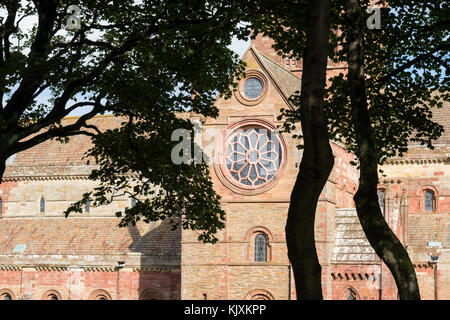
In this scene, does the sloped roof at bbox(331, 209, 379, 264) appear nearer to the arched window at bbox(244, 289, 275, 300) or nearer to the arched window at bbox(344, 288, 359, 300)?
the arched window at bbox(344, 288, 359, 300)

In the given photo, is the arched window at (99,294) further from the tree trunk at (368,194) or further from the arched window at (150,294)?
the tree trunk at (368,194)

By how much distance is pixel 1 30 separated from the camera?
857 inches

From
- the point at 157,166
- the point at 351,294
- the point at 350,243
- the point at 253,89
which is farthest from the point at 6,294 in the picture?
the point at 157,166

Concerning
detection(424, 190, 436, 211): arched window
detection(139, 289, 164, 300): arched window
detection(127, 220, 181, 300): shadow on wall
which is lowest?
detection(139, 289, 164, 300): arched window

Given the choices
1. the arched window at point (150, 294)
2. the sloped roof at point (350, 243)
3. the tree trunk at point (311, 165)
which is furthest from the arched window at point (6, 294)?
the tree trunk at point (311, 165)

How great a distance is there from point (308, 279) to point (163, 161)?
10.1 metres

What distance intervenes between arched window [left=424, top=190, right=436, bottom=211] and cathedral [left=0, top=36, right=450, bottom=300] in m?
0.06

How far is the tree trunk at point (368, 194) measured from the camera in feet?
47.7

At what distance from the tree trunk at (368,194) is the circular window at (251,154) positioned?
24.1 m

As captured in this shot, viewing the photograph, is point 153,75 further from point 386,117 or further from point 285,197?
point 285,197

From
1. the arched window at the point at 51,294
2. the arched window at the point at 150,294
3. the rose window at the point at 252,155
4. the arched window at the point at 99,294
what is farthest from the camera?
the arched window at the point at 51,294

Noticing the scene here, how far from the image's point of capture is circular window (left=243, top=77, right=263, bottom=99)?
131ft

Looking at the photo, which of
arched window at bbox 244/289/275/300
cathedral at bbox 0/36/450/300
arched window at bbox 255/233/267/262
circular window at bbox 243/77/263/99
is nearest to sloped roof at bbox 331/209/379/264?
cathedral at bbox 0/36/450/300

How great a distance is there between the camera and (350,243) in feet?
134
